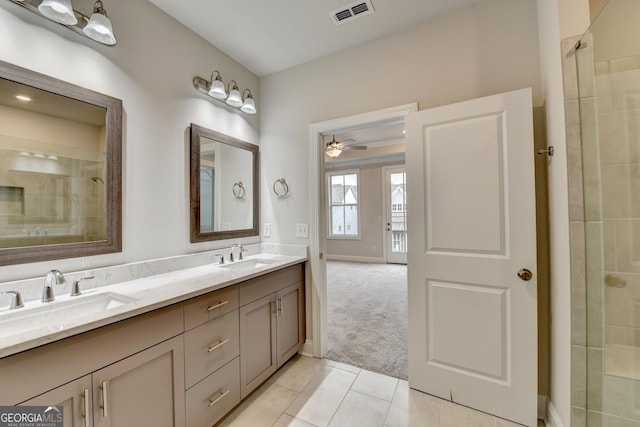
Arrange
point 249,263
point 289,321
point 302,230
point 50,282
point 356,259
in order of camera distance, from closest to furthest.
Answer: point 50,282, point 289,321, point 249,263, point 302,230, point 356,259

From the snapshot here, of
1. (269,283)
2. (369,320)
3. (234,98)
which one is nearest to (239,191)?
(234,98)

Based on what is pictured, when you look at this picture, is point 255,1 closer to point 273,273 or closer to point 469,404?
point 273,273

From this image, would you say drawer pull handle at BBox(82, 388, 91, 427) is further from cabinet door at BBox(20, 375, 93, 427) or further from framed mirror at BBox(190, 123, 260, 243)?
framed mirror at BBox(190, 123, 260, 243)

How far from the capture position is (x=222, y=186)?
2.30 meters

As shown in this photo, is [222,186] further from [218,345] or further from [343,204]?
[343,204]

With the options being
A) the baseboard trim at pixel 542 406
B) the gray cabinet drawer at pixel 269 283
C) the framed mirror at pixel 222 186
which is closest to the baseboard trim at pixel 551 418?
the baseboard trim at pixel 542 406

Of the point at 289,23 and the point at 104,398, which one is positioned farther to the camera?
the point at 289,23

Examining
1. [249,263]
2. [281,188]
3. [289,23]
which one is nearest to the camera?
[289,23]

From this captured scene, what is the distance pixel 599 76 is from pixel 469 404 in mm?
2007

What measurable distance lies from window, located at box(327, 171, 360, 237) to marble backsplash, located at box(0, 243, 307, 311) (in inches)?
174

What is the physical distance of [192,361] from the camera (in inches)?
55.0

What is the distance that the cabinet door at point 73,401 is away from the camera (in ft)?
3.01

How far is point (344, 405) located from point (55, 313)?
1.70m

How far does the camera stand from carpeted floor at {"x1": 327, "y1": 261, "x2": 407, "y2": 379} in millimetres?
2322
